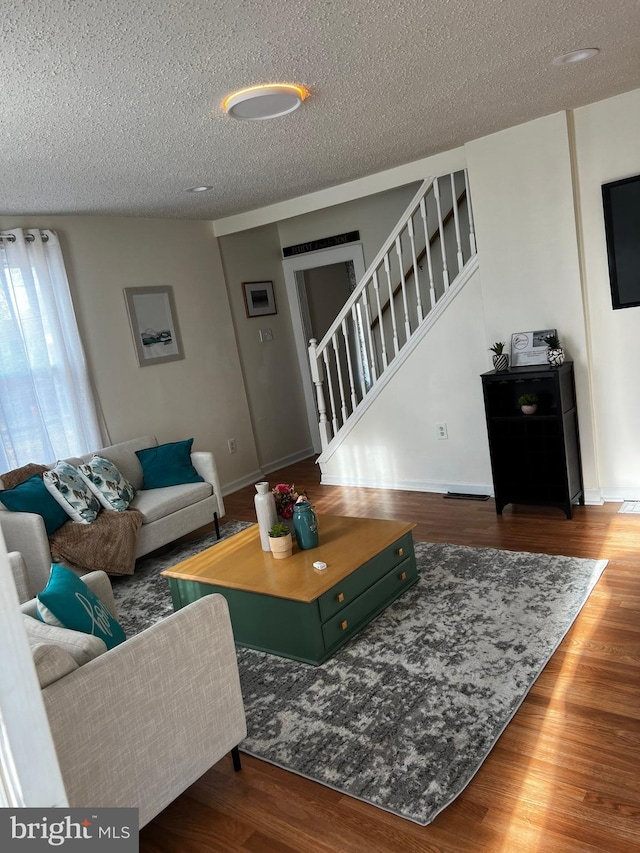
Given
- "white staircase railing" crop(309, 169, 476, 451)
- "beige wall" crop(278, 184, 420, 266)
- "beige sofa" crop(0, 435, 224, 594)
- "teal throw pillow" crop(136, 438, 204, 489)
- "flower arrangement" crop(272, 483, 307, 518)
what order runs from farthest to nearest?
"beige wall" crop(278, 184, 420, 266)
"white staircase railing" crop(309, 169, 476, 451)
"teal throw pillow" crop(136, 438, 204, 489)
"beige sofa" crop(0, 435, 224, 594)
"flower arrangement" crop(272, 483, 307, 518)

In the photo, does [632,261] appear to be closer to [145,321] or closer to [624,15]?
[624,15]

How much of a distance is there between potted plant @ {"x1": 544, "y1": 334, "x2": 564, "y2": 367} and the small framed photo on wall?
125 inches

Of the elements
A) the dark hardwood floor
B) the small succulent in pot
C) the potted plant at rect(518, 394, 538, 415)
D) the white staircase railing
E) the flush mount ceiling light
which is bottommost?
the dark hardwood floor

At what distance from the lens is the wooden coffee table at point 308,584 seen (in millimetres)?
2910

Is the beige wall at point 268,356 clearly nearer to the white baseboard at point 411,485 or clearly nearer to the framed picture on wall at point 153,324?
the framed picture on wall at point 153,324

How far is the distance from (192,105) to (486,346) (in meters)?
2.68

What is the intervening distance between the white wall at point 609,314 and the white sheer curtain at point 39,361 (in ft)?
11.8

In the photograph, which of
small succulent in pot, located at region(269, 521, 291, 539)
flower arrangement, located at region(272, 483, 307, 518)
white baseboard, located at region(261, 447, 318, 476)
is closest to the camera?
small succulent in pot, located at region(269, 521, 291, 539)

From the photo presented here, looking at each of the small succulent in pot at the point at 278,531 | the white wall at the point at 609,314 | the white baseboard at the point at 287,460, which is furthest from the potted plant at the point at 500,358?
the white baseboard at the point at 287,460

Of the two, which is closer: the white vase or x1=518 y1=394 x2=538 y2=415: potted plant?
the white vase

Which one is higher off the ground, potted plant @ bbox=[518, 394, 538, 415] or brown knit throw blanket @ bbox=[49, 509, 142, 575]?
potted plant @ bbox=[518, 394, 538, 415]

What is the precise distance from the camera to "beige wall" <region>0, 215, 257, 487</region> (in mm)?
5047

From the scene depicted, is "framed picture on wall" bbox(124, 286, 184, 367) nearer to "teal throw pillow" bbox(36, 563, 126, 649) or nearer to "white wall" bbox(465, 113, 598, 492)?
"white wall" bbox(465, 113, 598, 492)

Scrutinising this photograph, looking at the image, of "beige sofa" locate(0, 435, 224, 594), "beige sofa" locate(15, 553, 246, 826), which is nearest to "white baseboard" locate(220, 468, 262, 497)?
"beige sofa" locate(0, 435, 224, 594)
